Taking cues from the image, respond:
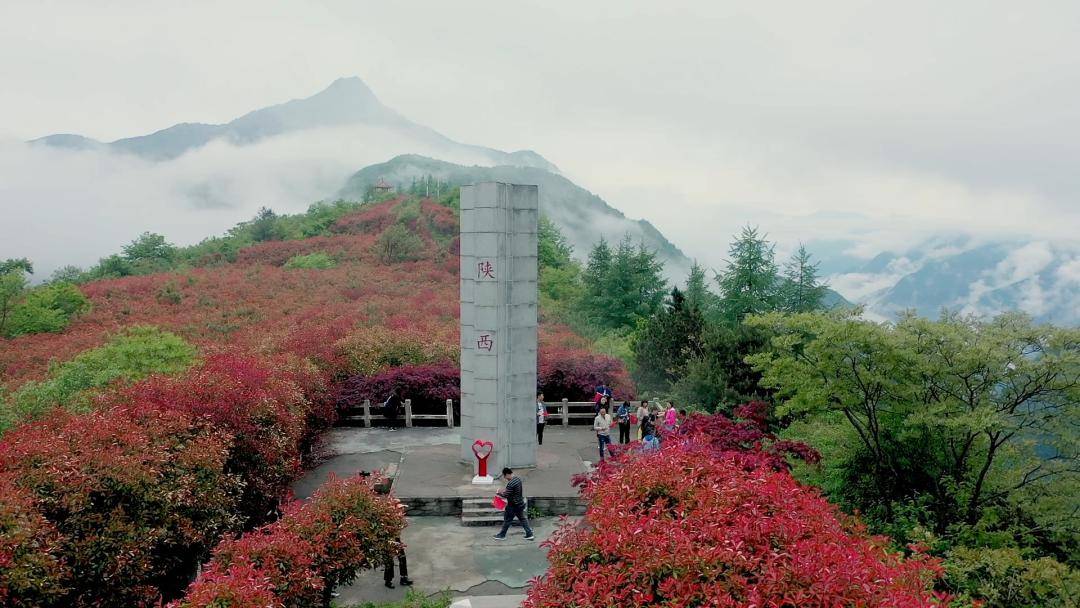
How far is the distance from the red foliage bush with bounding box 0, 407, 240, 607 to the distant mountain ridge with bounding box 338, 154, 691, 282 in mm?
88703

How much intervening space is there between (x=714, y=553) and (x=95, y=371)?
46.7 feet

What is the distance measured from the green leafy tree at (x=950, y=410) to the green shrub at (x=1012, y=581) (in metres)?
1.47

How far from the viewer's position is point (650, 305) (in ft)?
128

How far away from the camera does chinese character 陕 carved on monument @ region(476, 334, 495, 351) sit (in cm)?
1324

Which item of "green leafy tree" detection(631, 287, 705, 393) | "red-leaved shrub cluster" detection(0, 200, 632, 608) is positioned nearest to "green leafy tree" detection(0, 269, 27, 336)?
"red-leaved shrub cluster" detection(0, 200, 632, 608)

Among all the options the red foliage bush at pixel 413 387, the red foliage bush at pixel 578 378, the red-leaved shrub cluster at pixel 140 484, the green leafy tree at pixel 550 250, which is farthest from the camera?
the green leafy tree at pixel 550 250

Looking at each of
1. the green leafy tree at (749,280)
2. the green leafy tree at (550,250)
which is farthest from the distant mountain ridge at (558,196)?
the green leafy tree at (749,280)

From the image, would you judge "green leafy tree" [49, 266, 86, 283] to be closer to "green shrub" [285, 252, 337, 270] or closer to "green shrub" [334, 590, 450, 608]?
"green shrub" [285, 252, 337, 270]

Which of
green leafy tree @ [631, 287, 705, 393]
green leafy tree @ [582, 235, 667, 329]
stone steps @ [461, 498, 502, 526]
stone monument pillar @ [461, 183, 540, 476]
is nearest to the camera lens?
stone steps @ [461, 498, 502, 526]

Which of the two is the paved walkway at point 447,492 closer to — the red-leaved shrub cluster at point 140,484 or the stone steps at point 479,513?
the stone steps at point 479,513

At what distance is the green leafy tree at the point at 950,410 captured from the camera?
9727 millimetres

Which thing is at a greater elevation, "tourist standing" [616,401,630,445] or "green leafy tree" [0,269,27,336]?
"green leafy tree" [0,269,27,336]

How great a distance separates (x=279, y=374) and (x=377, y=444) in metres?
2.99

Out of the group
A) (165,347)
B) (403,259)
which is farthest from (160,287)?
(165,347)
